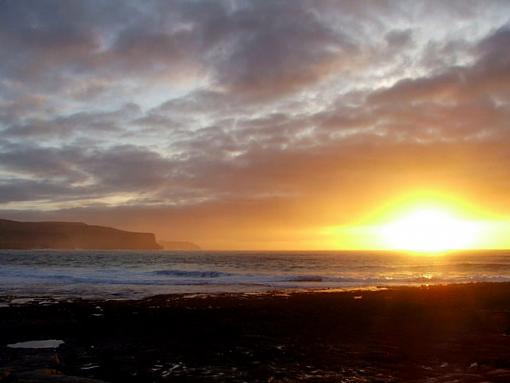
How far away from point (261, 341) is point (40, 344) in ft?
21.5

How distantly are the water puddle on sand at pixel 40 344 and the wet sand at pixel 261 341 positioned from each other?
235 millimetres

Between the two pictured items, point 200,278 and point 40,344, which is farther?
point 200,278

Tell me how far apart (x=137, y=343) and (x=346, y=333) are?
262 inches

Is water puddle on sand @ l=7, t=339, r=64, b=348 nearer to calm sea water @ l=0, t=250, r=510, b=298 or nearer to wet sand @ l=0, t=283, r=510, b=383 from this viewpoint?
wet sand @ l=0, t=283, r=510, b=383

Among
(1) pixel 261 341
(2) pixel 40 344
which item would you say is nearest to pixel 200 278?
(2) pixel 40 344

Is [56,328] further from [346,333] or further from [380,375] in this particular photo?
[380,375]

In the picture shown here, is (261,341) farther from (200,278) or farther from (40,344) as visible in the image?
(200,278)

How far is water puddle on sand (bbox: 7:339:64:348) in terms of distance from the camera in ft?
45.1

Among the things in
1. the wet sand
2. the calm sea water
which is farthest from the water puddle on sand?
the calm sea water

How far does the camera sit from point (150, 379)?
32.4ft

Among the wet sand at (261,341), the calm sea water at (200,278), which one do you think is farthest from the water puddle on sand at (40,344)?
the calm sea water at (200,278)

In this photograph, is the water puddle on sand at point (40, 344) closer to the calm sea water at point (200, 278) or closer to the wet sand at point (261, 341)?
the wet sand at point (261, 341)

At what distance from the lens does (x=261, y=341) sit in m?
14.2

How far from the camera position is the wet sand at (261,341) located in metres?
10.3
